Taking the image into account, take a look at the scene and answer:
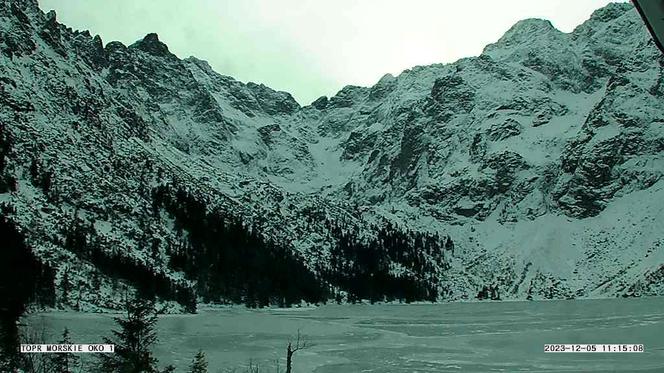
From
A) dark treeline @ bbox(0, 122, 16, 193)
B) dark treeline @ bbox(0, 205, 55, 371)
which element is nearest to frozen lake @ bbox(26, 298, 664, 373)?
dark treeline @ bbox(0, 205, 55, 371)

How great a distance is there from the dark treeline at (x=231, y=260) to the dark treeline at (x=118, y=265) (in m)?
15.8

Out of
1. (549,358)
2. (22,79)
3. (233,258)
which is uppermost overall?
(22,79)

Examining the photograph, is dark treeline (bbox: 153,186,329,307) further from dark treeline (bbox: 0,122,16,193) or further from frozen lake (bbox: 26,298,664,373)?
frozen lake (bbox: 26,298,664,373)

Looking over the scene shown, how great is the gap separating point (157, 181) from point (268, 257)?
38.7 m

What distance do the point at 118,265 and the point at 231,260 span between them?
40229mm

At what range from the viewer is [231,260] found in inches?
6112

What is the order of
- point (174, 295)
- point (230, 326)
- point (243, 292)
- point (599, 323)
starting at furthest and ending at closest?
1. point (243, 292)
2. point (174, 295)
3. point (230, 326)
4. point (599, 323)

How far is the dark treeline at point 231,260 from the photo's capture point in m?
143

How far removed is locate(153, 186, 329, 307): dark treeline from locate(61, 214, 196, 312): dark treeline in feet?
51.8

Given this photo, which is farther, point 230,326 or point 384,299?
point 384,299

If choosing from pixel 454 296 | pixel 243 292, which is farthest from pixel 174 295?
pixel 454 296

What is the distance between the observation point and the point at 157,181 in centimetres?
17150

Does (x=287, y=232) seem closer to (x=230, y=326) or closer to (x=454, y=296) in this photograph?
(x=454, y=296)

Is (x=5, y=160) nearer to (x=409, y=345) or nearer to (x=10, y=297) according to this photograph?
(x=409, y=345)
